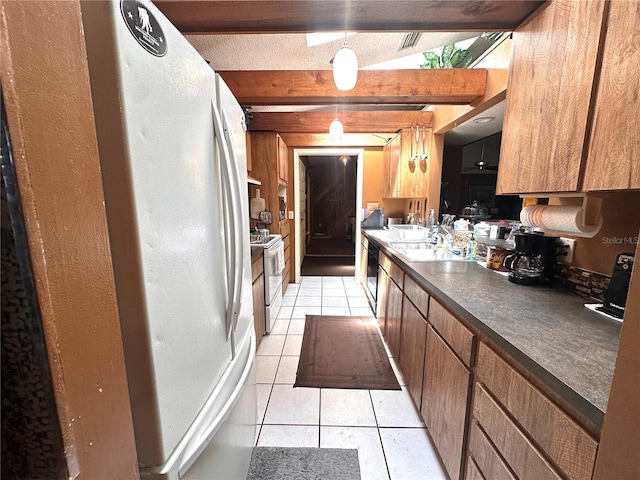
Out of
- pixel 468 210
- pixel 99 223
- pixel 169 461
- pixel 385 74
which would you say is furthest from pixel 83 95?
pixel 468 210

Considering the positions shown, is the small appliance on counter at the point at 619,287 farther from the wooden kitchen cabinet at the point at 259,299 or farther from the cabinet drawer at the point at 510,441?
the wooden kitchen cabinet at the point at 259,299

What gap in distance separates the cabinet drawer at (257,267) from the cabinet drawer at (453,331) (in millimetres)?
1433

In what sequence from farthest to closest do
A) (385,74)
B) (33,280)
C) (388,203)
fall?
(388,203) → (385,74) → (33,280)

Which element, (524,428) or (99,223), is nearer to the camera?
(99,223)

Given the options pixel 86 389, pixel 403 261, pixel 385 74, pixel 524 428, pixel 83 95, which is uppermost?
pixel 385 74

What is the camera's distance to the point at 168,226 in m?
0.65

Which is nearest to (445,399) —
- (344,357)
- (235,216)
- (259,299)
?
(344,357)

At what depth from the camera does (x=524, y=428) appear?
2.57ft

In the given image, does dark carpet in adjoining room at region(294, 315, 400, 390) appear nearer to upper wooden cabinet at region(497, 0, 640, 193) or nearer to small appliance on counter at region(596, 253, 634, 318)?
small appliance on counter at region(596, 253, 634, 318)

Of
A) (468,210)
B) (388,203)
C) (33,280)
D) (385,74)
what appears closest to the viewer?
(33,280)

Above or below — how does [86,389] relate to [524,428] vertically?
above

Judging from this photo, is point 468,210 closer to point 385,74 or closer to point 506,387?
point 385,74

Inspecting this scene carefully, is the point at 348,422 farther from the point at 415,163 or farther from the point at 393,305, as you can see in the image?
the point at 415,163

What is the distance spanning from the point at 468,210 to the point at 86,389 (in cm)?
326
